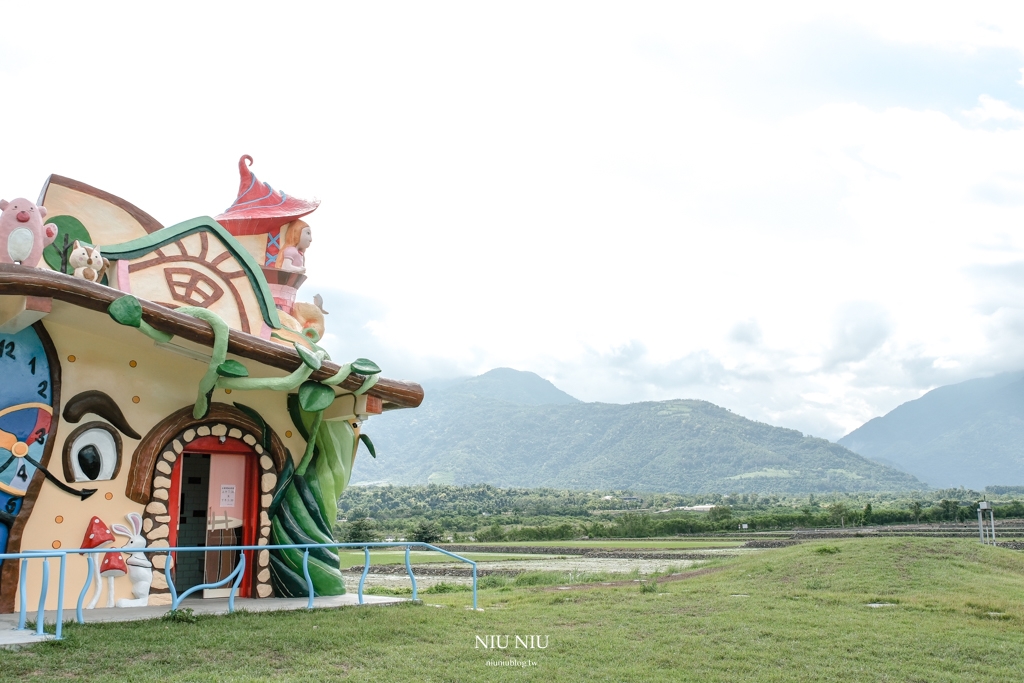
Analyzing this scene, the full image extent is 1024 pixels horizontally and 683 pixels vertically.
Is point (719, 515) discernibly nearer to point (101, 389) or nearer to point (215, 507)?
point (215, 507)

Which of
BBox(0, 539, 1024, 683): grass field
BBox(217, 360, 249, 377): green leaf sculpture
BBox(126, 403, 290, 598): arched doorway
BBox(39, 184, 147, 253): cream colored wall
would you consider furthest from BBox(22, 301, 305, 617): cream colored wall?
BBox(0, 539, 1024, 683): grass field

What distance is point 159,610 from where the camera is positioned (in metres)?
10.9

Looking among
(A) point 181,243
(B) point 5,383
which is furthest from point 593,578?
(B) point 5,383

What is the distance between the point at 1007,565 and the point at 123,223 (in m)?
19.4

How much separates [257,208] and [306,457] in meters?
4.96

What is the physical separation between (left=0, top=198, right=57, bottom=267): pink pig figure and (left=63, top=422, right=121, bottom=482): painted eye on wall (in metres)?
2.35

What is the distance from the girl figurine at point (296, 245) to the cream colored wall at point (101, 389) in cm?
326

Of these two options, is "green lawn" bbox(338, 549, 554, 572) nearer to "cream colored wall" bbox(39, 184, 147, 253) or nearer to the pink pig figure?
"cream colored wall" bbox(39, 184, 147, 253)

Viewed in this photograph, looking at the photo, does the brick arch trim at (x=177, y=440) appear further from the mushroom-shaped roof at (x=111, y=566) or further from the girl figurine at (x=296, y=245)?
the girl figurine at (x=296, y=245)

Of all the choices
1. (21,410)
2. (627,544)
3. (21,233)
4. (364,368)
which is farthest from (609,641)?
(627,544)

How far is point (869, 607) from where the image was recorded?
1348 cm

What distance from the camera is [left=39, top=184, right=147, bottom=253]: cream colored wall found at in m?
12.3

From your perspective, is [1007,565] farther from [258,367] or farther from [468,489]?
[468,489]

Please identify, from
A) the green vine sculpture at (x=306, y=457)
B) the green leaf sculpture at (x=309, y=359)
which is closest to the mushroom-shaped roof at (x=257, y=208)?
the green vine sculpture at (x=306, y=457)
